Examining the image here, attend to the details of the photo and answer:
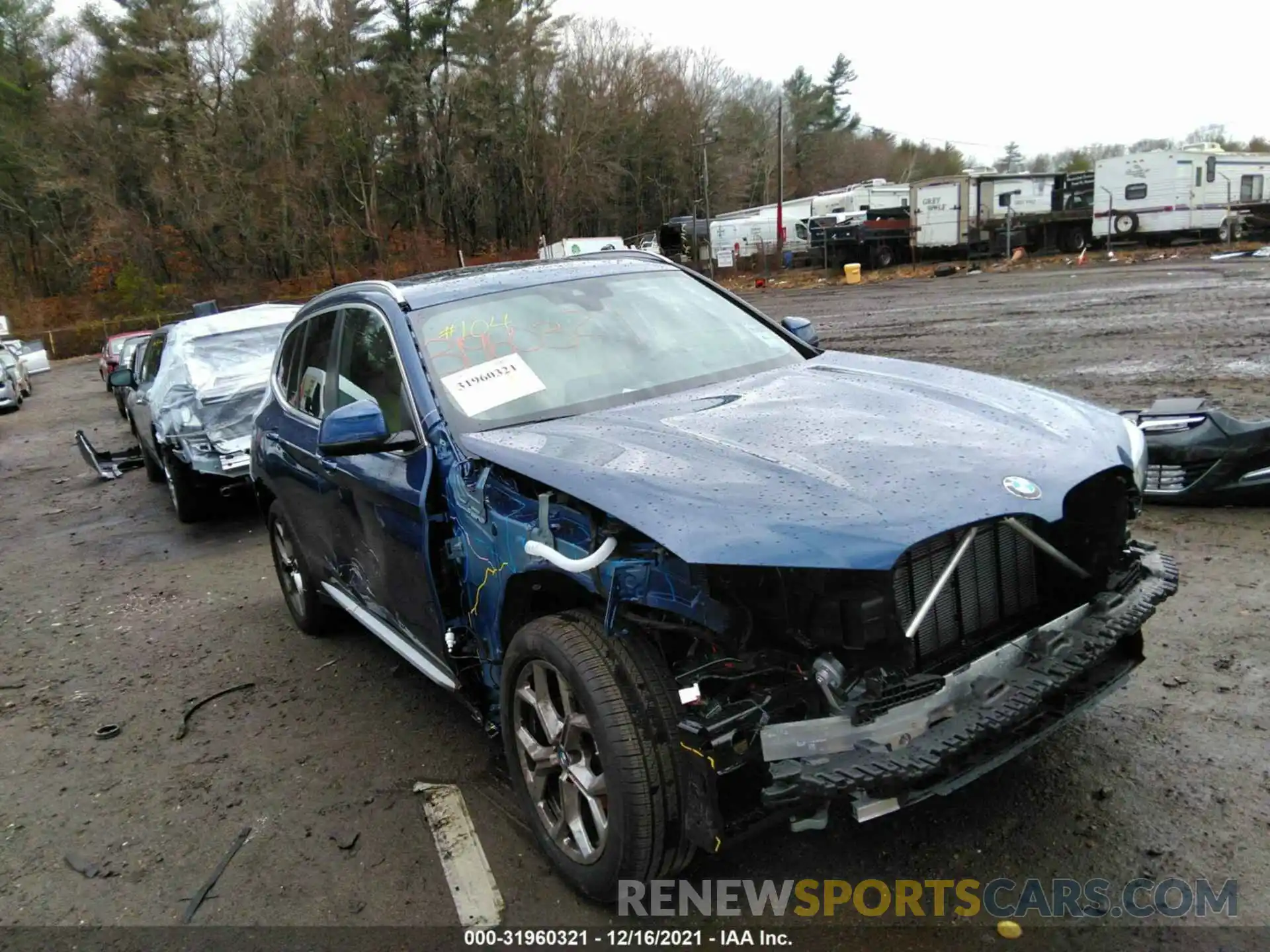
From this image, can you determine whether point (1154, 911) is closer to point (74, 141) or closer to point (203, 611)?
point (203, 611)

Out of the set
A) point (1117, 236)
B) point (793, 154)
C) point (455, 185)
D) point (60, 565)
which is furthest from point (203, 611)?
point (793, 154)

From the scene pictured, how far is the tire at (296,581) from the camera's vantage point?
16.9 feet

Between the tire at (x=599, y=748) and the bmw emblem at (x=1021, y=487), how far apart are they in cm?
106

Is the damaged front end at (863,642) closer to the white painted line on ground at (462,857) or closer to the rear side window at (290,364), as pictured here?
the white painted line on ground at (462,857)

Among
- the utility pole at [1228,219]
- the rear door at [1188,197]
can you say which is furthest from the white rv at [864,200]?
the utility pole at [1228,219]

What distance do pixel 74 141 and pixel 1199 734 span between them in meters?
56.6

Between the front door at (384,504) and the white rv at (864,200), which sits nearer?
the front door at (384,504)

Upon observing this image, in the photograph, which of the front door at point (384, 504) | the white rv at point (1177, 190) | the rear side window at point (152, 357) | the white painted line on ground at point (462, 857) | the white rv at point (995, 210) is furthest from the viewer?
the white rv at point (995, 210)

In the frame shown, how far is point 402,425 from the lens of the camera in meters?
3.55

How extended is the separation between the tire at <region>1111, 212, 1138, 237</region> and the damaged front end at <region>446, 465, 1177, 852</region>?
3251cm

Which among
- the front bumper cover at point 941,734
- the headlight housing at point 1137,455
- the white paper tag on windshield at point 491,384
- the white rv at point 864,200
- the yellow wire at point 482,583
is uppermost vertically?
the white rv at point 864,200

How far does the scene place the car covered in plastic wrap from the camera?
26.9 ft

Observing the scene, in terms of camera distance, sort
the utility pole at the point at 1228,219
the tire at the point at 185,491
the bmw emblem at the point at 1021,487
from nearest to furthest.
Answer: the bmw emblem at the point at 1021,487 → the tire at the point at 185,491 → the utility pole at the point at 1228,219

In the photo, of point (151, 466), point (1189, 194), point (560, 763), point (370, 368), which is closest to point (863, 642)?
point (560, 763)
